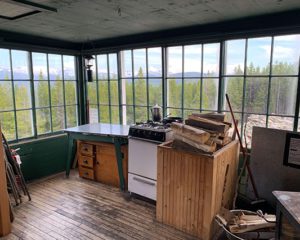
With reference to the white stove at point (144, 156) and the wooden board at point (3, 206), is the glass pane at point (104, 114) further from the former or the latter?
the wooden board at point (3, 206)

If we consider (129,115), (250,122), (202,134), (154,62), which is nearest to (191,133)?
(202,134)

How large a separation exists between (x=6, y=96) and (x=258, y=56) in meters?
3.65

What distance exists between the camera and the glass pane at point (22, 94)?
12.4ft

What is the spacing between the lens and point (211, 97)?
3.41 meters

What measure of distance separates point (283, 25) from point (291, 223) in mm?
2210

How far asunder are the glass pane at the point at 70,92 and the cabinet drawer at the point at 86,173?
1373 mm

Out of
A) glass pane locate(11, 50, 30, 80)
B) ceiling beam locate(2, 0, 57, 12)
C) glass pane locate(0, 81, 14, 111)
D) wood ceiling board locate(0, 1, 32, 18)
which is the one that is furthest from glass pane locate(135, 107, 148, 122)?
wood ceiling board locate(0, 1, 32, 18)

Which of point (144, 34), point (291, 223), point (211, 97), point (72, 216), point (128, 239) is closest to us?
point (291, 223)

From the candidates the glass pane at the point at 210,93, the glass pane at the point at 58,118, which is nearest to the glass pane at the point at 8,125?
the glass pane at the point at 58,118

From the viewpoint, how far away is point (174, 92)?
12.4 feet

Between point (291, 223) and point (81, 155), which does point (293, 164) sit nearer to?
point (291, 223)

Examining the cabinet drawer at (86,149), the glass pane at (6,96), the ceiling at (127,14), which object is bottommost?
the cabinet drawer at (86,149)

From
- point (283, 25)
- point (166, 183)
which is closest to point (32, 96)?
point (166, 183)

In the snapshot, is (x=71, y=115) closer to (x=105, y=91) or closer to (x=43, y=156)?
(x=105, y=91)
